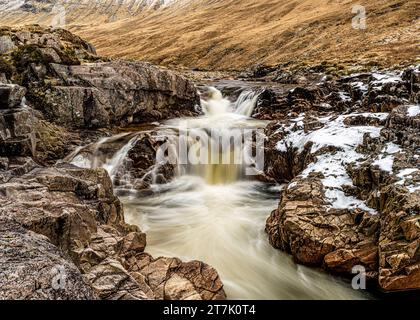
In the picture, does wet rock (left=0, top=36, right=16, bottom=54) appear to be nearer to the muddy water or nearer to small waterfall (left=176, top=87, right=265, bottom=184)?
small waterfall (left=176, top=87, right=265, bottom=184)

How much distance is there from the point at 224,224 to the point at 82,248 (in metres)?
5.67

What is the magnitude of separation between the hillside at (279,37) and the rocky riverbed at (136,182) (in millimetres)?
14900

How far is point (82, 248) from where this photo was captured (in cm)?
680

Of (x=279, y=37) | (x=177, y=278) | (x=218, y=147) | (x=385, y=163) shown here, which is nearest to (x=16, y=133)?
(x=177, y=278)

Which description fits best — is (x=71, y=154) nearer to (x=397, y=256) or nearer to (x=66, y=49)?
(x=66, y=49)

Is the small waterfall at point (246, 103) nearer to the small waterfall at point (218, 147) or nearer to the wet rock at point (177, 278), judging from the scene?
the small waterfall at point (218, 147)

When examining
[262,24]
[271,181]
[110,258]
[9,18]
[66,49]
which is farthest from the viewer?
[9,18]

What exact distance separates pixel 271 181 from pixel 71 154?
8.25 metres

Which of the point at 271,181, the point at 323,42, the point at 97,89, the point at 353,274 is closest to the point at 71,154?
the point at 97,89

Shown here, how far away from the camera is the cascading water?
8.40 metres

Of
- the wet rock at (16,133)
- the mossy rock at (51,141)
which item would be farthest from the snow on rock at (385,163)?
the mossy rock at (51,141)

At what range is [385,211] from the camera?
26.6 feet

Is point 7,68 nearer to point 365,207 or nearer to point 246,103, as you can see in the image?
point 246,103

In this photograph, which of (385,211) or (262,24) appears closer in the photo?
(385,211)
